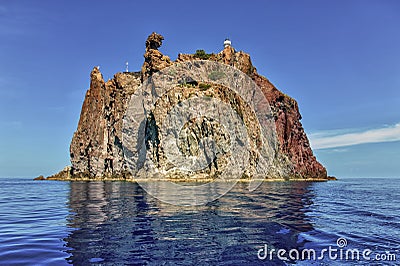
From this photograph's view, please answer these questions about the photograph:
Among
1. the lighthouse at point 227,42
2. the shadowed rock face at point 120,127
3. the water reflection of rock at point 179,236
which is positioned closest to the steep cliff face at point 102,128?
the shadowed rock face at point 120,127

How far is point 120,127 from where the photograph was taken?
122 metres

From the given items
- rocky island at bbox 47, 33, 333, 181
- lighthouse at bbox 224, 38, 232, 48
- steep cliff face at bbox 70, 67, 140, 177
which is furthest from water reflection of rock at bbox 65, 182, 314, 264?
lighthouse at bbox 224, 38, 232, 48

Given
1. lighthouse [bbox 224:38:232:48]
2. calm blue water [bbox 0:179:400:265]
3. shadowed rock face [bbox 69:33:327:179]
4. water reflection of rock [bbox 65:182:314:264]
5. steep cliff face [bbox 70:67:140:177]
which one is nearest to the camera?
calm blue water [bbox 0:179:400:265]

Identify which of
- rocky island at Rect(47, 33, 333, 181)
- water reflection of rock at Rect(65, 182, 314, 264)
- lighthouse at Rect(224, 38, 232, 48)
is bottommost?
water reflection of rock at Rect(65, 182, 314, 264)

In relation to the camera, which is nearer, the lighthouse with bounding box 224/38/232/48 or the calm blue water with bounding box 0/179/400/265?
the calm blue water with bounding box 0/179/400/265

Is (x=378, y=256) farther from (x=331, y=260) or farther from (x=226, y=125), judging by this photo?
(x=226, y=125)

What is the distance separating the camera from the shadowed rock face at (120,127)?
406 ft

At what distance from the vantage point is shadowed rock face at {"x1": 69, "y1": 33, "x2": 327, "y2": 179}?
4873 inches

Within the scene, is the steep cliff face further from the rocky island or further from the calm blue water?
the calm blue water

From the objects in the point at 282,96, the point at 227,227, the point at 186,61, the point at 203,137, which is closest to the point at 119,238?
the point at 227,227

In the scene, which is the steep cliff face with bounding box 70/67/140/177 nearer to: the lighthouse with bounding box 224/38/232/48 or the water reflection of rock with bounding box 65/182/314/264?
the lighthouse with bounding box 224/38/232/48

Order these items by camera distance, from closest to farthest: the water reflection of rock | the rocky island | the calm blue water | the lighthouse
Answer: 1. the calm blue water
2. the water reflection of rock
3. the rocky island
4. the lighthouse

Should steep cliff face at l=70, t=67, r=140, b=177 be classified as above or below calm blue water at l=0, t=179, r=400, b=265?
above

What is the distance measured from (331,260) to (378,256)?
6.96 ft
